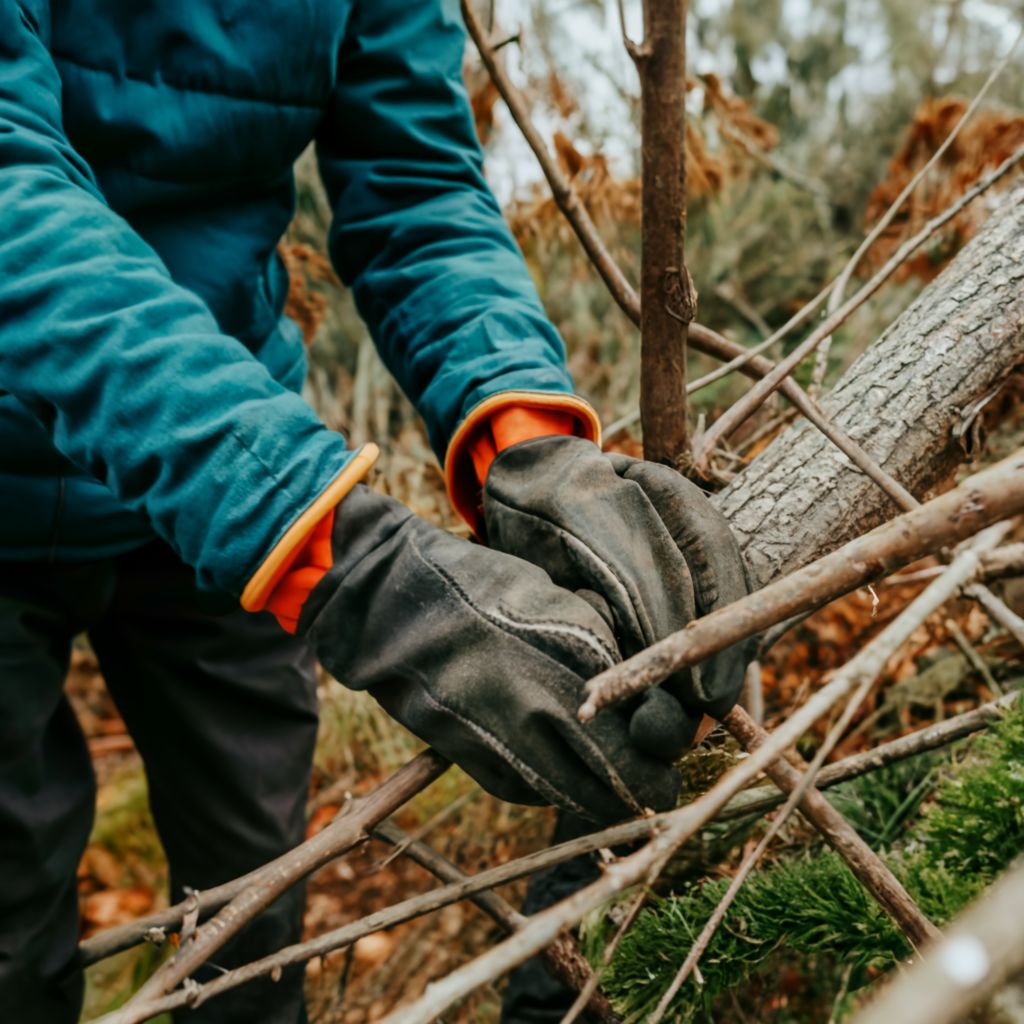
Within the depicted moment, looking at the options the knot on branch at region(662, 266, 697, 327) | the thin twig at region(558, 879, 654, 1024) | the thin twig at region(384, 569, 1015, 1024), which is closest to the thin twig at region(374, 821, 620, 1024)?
the thin twig at region(558, 879, 654, 1024)

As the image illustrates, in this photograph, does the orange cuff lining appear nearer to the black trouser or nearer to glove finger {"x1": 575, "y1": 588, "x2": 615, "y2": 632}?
glove finger {"x1": 575, "y1": 588, "x2": 615, "y2": 632}

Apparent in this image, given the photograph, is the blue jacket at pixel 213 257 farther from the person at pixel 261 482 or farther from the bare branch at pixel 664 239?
the bare branch at pixel 664 239

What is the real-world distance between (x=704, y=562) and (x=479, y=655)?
0.27 meters

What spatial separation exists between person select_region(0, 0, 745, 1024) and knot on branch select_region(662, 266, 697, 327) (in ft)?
0.63

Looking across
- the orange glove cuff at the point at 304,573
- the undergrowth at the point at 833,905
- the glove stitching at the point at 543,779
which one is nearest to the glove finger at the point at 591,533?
the glove stitching at the point at 543,779

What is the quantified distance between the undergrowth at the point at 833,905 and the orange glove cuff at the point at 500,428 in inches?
24.9

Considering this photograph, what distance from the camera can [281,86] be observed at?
4.26 feet

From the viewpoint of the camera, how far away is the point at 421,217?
140 centimetres

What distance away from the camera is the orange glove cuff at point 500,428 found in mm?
1138

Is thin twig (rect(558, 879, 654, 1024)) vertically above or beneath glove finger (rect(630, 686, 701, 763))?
beneath

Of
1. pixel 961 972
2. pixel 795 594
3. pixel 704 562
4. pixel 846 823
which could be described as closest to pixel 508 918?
pixel 846 823

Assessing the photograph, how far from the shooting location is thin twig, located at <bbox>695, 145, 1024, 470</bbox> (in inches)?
46.9

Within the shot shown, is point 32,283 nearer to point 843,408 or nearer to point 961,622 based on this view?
point 843,408

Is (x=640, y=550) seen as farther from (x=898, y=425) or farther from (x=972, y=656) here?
(x=972, y=656)
